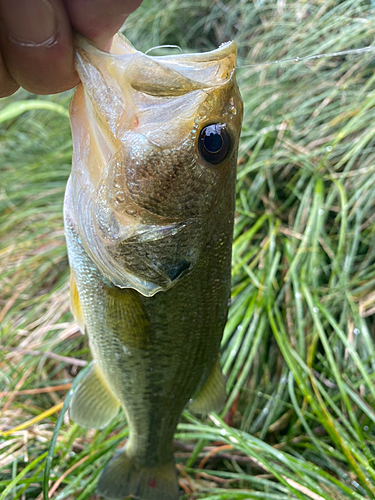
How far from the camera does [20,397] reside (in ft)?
6.27

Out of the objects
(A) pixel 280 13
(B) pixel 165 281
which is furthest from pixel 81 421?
(A) pixel 280 13

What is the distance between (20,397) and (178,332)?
131cm

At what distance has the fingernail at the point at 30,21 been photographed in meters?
0.58

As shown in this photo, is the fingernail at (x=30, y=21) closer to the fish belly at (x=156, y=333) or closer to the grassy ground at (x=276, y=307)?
the fish belly at (x=156, y=333)

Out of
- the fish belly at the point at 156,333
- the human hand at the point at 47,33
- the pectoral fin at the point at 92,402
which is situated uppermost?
the human hand at the point at 47,33

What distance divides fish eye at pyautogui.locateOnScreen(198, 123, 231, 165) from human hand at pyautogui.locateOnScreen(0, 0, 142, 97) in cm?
25

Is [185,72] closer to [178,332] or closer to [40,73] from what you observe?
[40,73]

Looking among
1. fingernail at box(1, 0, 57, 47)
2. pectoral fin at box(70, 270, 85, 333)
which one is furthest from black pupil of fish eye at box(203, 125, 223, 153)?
pectoral fin at box(70, 270, 85, 333)

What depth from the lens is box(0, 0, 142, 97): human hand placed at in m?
0.60

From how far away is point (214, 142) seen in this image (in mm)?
797

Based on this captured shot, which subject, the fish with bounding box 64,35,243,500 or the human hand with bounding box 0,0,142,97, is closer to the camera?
the human hand with bounding box 0,0,142,97

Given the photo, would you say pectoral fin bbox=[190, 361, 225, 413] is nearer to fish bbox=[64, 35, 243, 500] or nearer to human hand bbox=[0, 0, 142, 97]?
fish bbox=[64, 35, 243, 500]

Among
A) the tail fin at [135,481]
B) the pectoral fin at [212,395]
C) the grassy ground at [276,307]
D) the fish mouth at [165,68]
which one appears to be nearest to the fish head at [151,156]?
the fish mouth at [165,68]

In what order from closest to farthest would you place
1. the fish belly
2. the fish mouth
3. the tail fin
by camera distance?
the fish mouth, the fish belly, the tail fin
